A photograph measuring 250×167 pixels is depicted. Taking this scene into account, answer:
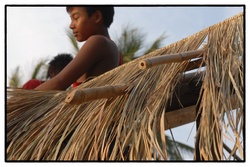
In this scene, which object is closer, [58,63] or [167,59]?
[167,59]

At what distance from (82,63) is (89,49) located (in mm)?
52

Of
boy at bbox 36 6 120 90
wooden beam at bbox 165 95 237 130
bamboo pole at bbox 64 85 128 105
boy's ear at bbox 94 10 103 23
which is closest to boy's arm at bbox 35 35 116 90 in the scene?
boy at bbox 36 6 120 90

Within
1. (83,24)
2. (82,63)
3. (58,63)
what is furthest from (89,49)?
(58,63)

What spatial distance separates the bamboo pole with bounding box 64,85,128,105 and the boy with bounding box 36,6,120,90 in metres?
0.28

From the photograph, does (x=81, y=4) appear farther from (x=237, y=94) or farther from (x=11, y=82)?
(x=11, y=82)

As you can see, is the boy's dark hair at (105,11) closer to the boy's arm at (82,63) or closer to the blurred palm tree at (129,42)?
the boy's arm at (82,63)

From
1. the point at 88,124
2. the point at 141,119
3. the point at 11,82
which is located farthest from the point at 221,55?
the point at 11,82

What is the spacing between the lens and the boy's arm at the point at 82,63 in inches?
69.3

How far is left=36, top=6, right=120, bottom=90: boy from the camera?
1.76 m

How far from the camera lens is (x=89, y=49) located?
1794mm

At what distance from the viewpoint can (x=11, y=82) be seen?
7.42m

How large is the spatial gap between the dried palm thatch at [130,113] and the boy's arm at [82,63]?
0.04 metres

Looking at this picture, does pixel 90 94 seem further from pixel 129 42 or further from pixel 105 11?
pixel 129 42

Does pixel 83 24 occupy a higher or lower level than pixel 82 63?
higher
